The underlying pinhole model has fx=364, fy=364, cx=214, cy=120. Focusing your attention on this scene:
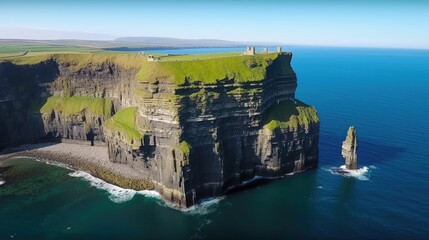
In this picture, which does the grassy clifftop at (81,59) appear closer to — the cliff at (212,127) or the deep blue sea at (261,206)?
the cliff at (212,127)

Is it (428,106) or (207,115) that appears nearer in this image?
(207,115)

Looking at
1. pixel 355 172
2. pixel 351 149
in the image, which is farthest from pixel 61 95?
pixel 355 172

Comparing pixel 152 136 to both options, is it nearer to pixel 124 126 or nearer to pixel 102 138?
pixel 124 126

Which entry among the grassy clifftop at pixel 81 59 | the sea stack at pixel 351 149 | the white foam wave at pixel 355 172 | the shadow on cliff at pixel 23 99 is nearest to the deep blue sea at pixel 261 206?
the white foam wave at pixel 355 172

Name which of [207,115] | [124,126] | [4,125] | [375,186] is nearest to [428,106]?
[375,186]

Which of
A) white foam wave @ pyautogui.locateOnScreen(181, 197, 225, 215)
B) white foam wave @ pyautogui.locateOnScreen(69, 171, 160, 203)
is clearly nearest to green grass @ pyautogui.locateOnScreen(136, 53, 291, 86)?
white foam wave @ pyautogui.locateOnScreen(69, 171, 160, 203)

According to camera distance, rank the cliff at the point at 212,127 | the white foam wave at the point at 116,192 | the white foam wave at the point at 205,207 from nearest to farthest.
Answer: the white foam wave at the point at 205,207
the cliff at the point at 212,127
the white foam wave at the point at 116,192
